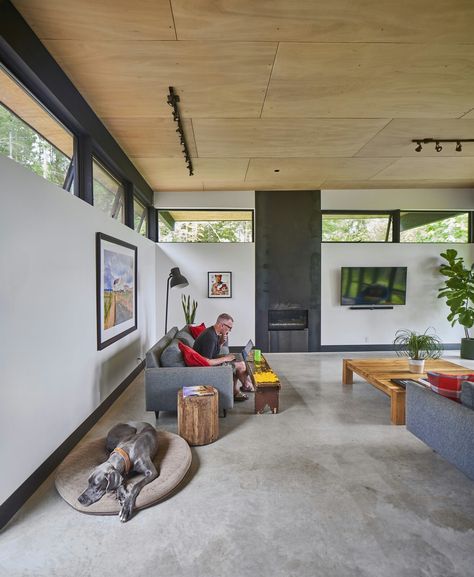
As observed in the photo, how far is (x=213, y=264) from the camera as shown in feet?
21.2

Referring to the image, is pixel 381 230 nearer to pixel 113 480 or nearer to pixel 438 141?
pixel 438 141

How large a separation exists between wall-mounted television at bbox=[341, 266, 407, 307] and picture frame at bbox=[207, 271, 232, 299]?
2286mm

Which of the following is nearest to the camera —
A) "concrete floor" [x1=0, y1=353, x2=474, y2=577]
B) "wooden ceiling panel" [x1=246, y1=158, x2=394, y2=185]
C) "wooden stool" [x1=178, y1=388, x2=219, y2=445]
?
"concrete floor" [x1=0, y1=353, x2=474, y2=577]

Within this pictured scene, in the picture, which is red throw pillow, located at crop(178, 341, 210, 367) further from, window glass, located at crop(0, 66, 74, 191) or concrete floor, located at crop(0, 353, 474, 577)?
window glass, located at crop(0, 66, 74, 191)

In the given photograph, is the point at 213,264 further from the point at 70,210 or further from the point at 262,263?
the point at 70,210

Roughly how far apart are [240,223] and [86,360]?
4.31 meters

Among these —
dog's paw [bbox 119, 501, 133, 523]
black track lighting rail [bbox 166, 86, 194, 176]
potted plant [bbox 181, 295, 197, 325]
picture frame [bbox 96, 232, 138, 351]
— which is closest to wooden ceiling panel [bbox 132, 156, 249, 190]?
black track lighting rail [bbox 166, 86, 194, 176]

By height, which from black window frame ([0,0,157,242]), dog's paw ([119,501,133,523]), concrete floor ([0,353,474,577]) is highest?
black window frame ([0,0,157,242])

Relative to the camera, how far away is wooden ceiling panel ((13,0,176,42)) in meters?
1.96

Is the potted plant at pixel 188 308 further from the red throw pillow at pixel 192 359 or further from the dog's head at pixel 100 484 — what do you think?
the dog's head at pixel 100 484

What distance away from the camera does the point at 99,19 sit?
207 centimetres

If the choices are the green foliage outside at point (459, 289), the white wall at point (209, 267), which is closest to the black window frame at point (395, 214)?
the green foliage outside at point (459, 289)

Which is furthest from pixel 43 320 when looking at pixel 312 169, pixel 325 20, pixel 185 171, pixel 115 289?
pixel 312 169

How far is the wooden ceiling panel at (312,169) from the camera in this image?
15.6 ft
